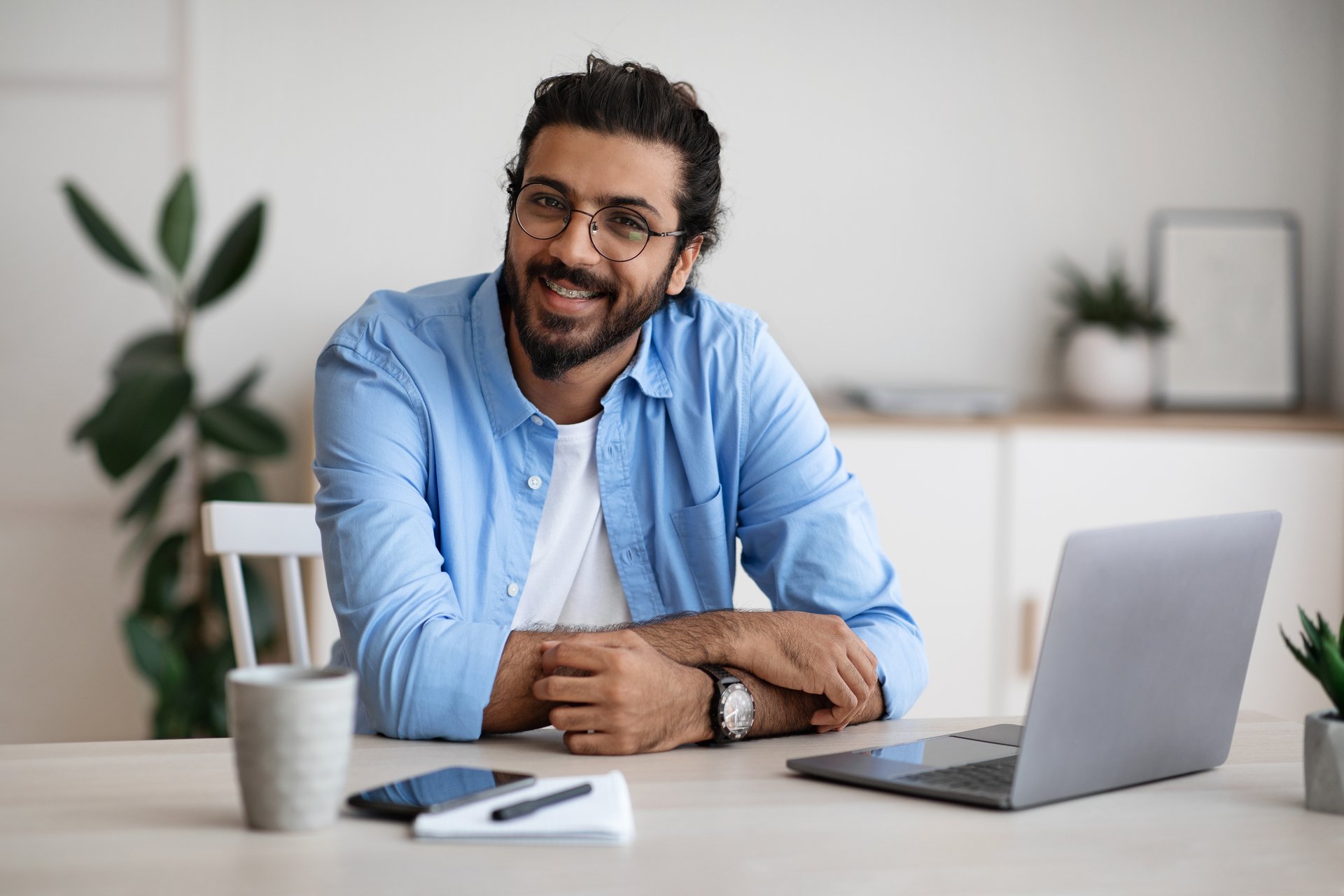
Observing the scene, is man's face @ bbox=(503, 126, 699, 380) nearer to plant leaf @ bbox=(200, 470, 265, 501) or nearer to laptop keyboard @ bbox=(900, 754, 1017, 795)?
laptop keyboard @ bbox=(900, 754, 1017, 795)

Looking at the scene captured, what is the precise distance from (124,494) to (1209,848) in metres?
3.05

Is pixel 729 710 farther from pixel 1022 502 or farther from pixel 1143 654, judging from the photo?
pixel 1022 502

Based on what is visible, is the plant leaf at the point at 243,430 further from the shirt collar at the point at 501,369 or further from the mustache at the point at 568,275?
the mustache at the point at 568,275

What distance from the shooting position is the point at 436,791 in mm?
1073

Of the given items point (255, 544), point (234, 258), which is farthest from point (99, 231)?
point (255, 544)

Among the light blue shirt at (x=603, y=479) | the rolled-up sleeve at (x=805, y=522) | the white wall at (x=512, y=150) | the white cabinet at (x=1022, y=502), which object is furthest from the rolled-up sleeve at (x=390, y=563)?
the white wall at (x=512, y=150)

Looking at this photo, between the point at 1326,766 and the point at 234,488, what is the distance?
2539mm

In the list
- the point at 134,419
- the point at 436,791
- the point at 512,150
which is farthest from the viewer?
the point at 512,150

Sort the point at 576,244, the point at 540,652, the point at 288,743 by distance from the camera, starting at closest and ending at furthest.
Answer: the point at 288,743 → the point at 540,652 → the point at 576,244

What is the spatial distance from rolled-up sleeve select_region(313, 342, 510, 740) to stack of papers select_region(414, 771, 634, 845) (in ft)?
1.09

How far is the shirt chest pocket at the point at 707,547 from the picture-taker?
6.04 feet

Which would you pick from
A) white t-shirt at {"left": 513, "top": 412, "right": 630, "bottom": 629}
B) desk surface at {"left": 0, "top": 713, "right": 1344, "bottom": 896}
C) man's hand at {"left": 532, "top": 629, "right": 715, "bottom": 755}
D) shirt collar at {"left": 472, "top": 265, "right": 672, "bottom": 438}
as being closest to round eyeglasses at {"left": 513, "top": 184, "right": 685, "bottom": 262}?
shirt collar at {"left": 472, "top": 265, "right": 672, "bottom": 438}

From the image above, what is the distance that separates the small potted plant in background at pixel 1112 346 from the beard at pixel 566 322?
1984 millimetres

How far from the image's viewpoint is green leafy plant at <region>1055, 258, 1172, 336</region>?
3502 mm
